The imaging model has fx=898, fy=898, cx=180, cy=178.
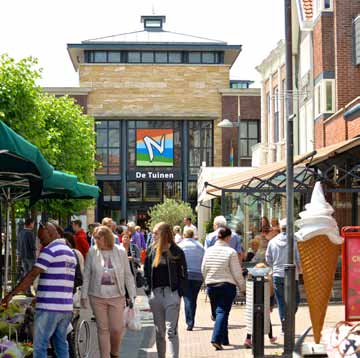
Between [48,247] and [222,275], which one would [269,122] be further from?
[48,247]

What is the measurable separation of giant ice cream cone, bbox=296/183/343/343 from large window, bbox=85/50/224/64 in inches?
2193

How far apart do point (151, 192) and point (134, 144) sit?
3968 mm

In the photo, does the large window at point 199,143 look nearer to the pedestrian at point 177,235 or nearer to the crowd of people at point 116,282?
the pedestrian at point 177,235

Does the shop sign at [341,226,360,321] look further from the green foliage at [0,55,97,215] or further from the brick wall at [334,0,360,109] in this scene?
the brick wall at [334,0,360,109]

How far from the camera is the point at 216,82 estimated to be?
65812 mm

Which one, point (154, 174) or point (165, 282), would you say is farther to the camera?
point (154, 174)

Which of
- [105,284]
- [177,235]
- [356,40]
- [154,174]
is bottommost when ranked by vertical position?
[105,284]

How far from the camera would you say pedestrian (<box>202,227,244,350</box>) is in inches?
504

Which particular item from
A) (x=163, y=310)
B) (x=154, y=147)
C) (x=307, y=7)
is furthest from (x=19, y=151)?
(x=154, y=147)

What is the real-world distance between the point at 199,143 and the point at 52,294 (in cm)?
5663

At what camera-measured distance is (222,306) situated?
42.2 ft

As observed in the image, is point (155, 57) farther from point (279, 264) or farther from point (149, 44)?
point (279, 264)

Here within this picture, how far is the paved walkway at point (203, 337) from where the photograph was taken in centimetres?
1237

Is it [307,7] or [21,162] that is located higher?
[307,7]
